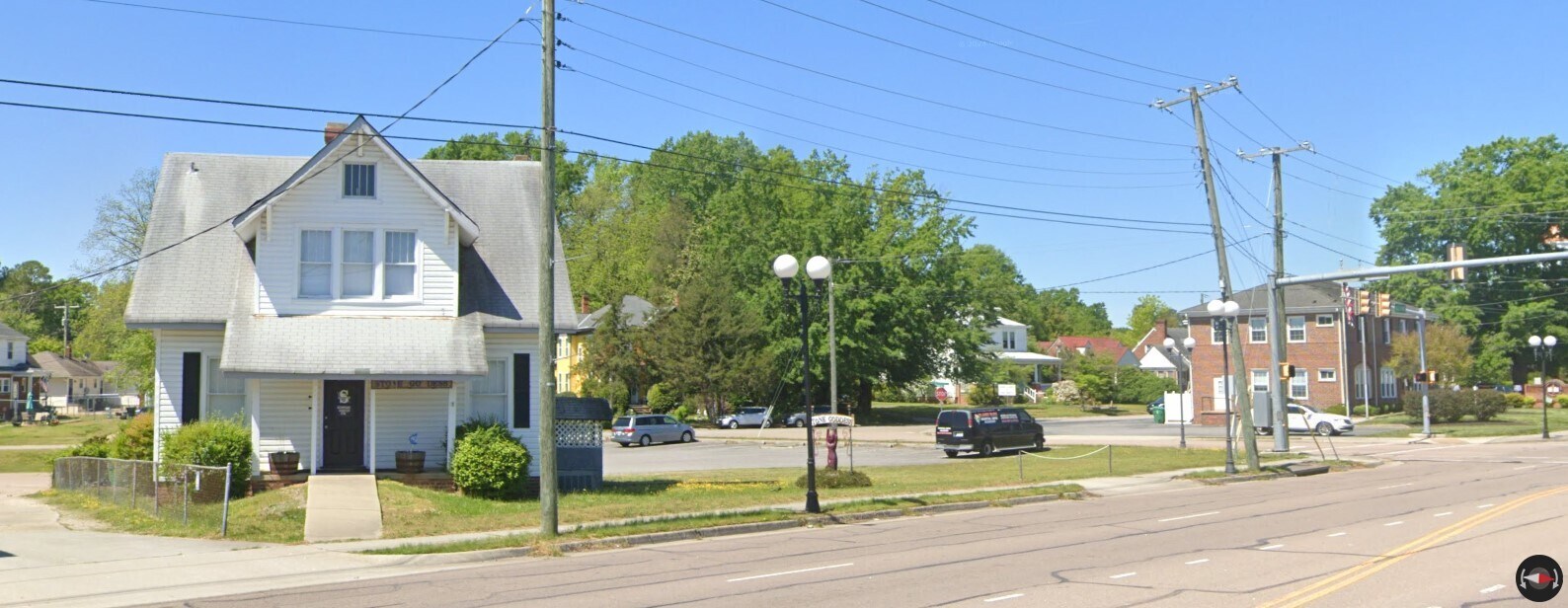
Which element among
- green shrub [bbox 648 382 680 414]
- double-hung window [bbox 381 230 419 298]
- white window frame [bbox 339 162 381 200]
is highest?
white window frame [bbox 339 162 381 200]

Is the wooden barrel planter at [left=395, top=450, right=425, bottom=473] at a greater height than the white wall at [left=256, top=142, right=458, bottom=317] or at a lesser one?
lesser

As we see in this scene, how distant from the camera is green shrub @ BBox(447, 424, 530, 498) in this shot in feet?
81.3

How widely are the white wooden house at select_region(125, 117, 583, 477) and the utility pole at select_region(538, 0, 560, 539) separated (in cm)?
668

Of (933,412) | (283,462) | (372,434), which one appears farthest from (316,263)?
(933,412)

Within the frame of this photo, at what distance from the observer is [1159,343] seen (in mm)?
121062

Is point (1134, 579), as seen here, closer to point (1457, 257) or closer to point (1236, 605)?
point (1236, 605)

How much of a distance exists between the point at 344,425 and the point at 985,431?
79.1ft

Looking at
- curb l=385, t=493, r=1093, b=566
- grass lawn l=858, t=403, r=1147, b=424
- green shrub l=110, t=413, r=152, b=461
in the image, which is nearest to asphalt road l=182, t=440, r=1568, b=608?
curb l=385, t=493, r=1093, b=566

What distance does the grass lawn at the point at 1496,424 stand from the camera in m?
55.6

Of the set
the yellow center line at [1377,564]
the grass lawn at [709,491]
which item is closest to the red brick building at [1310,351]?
the grass lawn at [709,491]

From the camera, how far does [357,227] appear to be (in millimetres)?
26672

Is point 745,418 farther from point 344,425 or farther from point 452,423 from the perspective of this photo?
point 452,423

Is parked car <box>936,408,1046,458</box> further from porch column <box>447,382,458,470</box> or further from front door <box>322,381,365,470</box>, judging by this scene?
front door <box>322,381,365,470</box>

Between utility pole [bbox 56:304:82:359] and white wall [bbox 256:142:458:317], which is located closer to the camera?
white wall [bbox 256:142:458:317]
